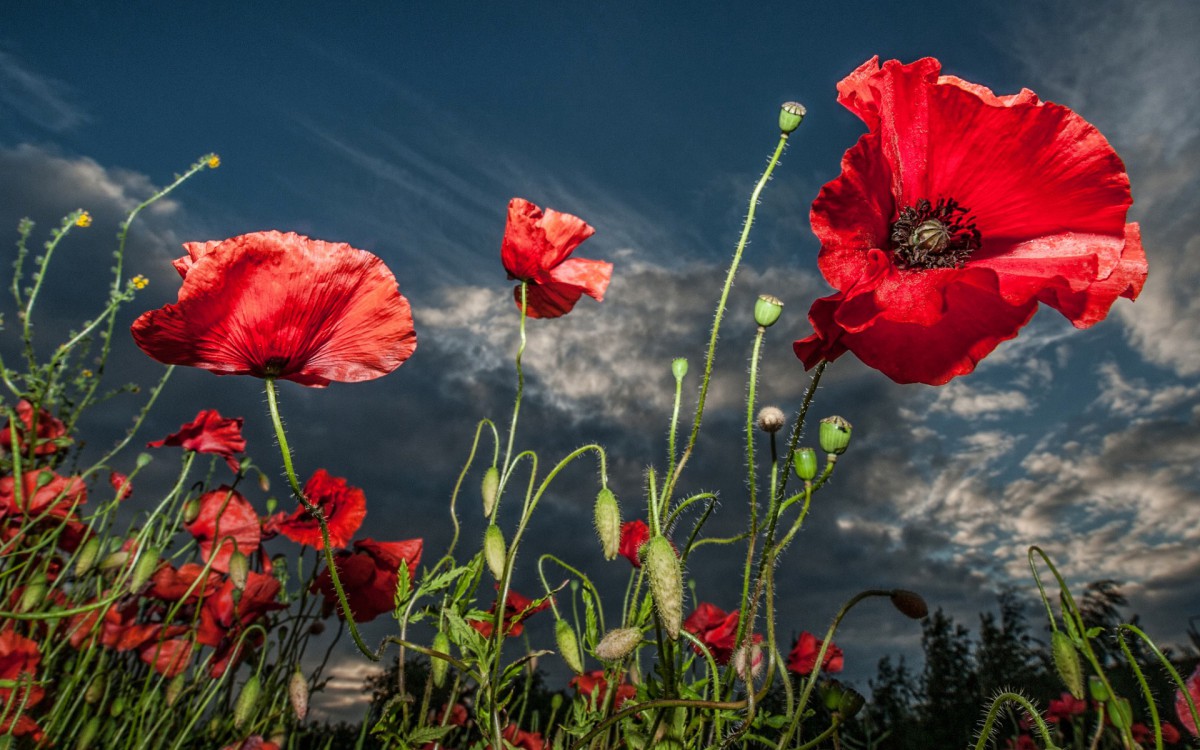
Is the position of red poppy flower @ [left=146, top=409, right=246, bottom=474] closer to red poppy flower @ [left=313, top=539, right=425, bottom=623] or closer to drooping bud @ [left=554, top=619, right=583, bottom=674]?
red poppy flower @ [left=313, top=539, right=425, bottom=623]

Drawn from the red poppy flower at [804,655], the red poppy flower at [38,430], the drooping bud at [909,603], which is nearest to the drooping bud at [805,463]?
the drooping bud at [909,603]

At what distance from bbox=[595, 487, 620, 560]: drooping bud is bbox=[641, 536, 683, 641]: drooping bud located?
23 cm

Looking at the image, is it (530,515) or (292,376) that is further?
(530,515)

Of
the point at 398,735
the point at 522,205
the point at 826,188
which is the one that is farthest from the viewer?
the point at 522,205

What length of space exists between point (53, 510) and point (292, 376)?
1.81 meters

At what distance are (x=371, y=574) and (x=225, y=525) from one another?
3.06 ft

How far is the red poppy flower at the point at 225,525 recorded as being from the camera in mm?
2742

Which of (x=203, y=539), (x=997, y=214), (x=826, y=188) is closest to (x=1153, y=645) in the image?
(x=997, y=214)

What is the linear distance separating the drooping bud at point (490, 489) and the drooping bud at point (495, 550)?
134 millimetres

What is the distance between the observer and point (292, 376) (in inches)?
57.2

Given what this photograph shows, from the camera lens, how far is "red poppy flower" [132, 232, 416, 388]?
4.15 ft

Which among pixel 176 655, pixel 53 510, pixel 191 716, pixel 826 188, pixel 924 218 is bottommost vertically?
pixel 191 716

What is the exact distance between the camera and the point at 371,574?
216 cm

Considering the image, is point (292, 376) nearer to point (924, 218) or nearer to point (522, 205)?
point (522, 205)
